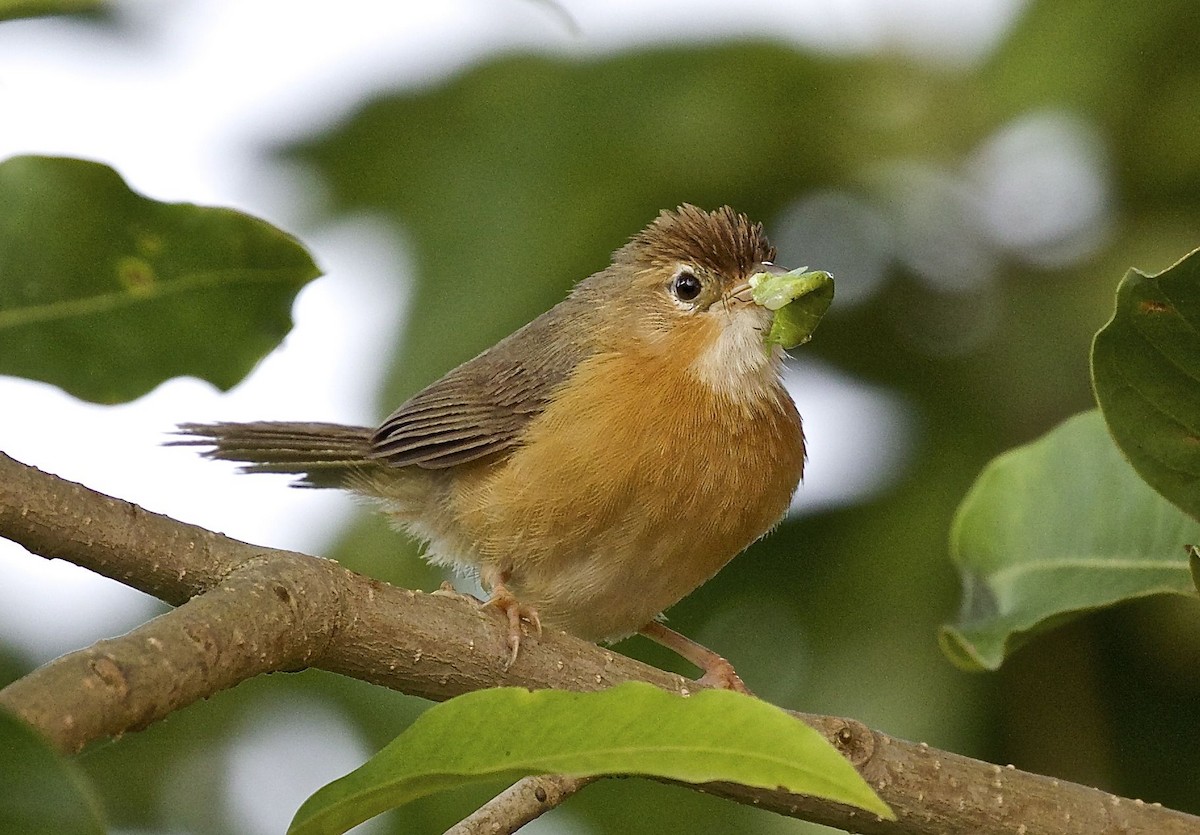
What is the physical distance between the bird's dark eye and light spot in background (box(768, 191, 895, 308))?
0.32m

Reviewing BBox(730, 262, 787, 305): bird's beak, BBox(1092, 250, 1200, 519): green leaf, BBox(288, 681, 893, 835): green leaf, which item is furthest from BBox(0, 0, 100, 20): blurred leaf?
BBox(730, 262, 787, 305): bird's beak

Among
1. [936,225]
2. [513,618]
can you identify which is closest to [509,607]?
[513,618]

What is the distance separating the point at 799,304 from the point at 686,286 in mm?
975

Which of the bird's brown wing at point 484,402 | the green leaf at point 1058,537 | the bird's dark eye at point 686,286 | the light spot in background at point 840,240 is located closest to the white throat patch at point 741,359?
the bird's dark eye at point 686,286

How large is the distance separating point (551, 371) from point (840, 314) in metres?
1.02

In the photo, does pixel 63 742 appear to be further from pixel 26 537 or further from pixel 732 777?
pixel 732 777

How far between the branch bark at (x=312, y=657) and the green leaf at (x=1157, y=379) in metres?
0.74

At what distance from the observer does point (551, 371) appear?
494 centimetres

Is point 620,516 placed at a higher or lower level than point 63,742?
lower

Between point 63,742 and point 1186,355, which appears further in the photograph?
point 1186,355

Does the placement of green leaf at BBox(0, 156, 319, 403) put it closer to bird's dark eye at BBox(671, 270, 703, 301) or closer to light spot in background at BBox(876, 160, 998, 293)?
bird's dark eye at BBox(671, 270, 703, 301)

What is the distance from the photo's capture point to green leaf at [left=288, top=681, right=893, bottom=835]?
78.8 inches

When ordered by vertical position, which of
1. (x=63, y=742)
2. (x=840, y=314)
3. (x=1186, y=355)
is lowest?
(x=840, y=314)

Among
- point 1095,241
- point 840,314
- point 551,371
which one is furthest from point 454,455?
point 1095,241
